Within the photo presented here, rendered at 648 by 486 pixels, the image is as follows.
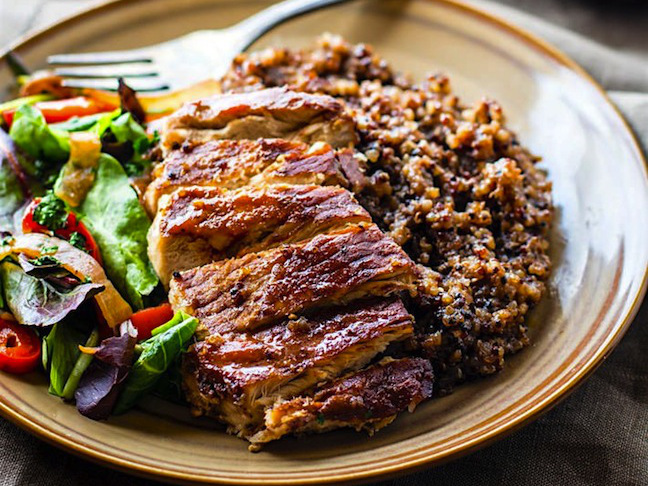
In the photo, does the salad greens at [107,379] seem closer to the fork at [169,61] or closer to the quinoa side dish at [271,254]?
the quinoa side dish at [271,254]

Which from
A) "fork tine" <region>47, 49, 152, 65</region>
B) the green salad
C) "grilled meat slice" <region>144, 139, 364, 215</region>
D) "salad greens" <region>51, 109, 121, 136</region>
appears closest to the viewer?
the green salad

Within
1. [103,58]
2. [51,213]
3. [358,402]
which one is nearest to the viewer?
[358,402]

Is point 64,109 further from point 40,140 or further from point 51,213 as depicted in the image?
point 51,213

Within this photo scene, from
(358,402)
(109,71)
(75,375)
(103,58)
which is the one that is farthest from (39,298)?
(103,58)

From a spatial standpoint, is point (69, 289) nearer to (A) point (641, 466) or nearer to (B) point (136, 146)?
(B) point (136, 146)

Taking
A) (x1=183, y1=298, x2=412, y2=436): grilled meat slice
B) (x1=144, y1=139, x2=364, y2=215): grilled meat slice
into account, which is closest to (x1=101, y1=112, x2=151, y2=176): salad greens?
(x1=144, y1=139, x2=364, y2=215): grilled meat slice

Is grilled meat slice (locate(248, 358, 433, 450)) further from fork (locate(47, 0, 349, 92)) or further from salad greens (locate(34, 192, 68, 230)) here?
fork (locate(47, 0, 349, 92))
